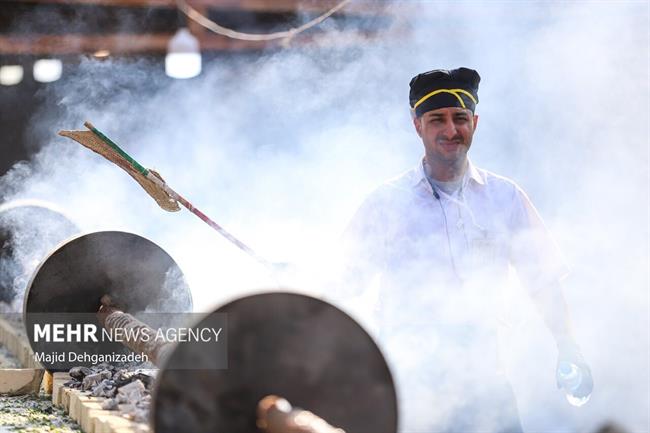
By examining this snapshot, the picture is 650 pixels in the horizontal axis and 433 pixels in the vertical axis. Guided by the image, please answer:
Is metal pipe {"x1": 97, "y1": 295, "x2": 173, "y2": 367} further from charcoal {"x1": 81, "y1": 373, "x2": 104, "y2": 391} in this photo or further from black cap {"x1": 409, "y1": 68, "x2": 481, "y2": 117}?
black cap {"x1": 409, "y1": 68, "x2": 481, "y2": 117}

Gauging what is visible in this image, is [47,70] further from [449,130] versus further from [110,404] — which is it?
[449,130]

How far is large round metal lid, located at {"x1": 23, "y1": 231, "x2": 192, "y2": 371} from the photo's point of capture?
4738 mm

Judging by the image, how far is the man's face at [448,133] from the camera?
4.07 meters

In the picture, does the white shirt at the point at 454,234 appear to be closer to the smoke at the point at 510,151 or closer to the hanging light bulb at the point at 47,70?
the smoke at the point at 510,151

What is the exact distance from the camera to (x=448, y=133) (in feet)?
13.4

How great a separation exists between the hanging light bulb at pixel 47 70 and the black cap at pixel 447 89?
320cm

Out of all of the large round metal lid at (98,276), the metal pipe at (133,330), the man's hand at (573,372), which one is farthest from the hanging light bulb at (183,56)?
the man's hand at (573,372)

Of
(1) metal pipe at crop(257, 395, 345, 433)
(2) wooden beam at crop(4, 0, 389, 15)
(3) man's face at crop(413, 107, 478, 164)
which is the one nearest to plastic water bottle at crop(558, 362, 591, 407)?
(3) man's face at crop(413, 107, 478, 164)

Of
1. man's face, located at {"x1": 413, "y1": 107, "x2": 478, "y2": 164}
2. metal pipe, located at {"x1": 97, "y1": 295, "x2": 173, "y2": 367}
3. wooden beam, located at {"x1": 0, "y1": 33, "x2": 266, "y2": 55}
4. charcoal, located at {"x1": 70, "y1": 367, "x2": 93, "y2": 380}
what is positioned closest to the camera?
metal pipe, located at {"x1": 97, "y1": 295, "x2": 173, "y2": 367}

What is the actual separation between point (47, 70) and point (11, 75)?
2.10 feet

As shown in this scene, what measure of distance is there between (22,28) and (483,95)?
370 centimetres

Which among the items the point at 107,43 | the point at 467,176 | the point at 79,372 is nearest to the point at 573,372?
the point at 467,176

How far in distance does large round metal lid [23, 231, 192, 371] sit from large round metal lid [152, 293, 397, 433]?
2726 mm

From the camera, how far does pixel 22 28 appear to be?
668 centimetres
